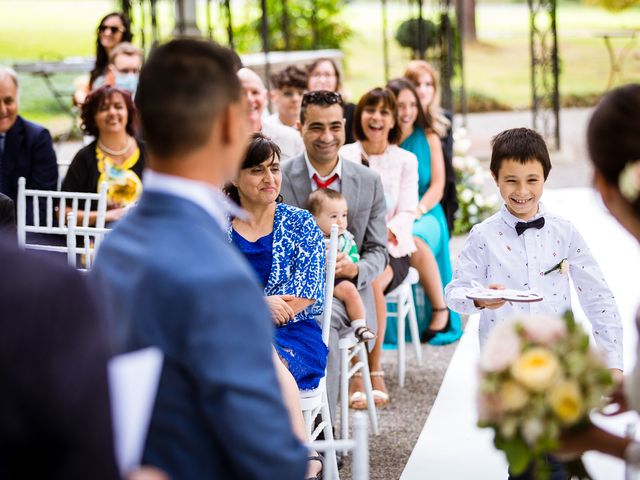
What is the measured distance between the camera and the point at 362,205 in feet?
15.9

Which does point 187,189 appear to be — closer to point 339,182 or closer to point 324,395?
point 324,395

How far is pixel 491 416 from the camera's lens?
1896mm

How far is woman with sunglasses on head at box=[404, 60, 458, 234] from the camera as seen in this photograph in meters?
6.55

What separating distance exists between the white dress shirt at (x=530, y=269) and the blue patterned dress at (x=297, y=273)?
0.63m

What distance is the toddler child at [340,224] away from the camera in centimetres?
461

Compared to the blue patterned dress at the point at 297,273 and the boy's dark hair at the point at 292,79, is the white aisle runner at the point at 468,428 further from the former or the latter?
the boy's dark hair at the point at 292,79

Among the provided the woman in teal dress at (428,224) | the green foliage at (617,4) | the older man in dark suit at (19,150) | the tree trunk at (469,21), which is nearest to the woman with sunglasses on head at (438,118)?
the woman in teal dress at (428,224)

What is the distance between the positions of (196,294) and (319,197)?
122 inches

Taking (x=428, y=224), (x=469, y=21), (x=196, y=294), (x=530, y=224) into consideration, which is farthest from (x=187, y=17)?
(x=469, y=21)

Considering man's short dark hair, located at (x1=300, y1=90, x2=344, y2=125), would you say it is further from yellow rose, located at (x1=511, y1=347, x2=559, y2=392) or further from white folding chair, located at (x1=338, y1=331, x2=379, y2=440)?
yellow rose, located at (x1=511, y1=347, x2=559, y2=392)

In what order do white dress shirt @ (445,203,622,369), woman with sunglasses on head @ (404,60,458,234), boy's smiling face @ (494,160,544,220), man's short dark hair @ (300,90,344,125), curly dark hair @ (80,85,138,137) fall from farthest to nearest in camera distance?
woman with sunglasses on head @ (404,60,458,234)
curly dark hair @ (80,85,138,137)
man's short dark hair @ (300,90,344,125)
boy's smiling face @ (494,160,544,220)
white dress shirt @ (445,203,622,369)

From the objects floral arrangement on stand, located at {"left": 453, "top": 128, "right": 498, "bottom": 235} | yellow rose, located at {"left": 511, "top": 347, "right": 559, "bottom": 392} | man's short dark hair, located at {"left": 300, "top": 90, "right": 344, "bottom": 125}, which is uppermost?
man's short dark hair, located at {"left": 300, "top": 90, "right": 344, "bottom": 125}

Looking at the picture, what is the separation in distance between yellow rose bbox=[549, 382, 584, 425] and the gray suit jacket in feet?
9.43

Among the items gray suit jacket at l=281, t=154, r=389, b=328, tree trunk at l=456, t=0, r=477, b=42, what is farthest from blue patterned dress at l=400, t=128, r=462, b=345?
tree trunk at l=456, t=0, r=477, b=42
